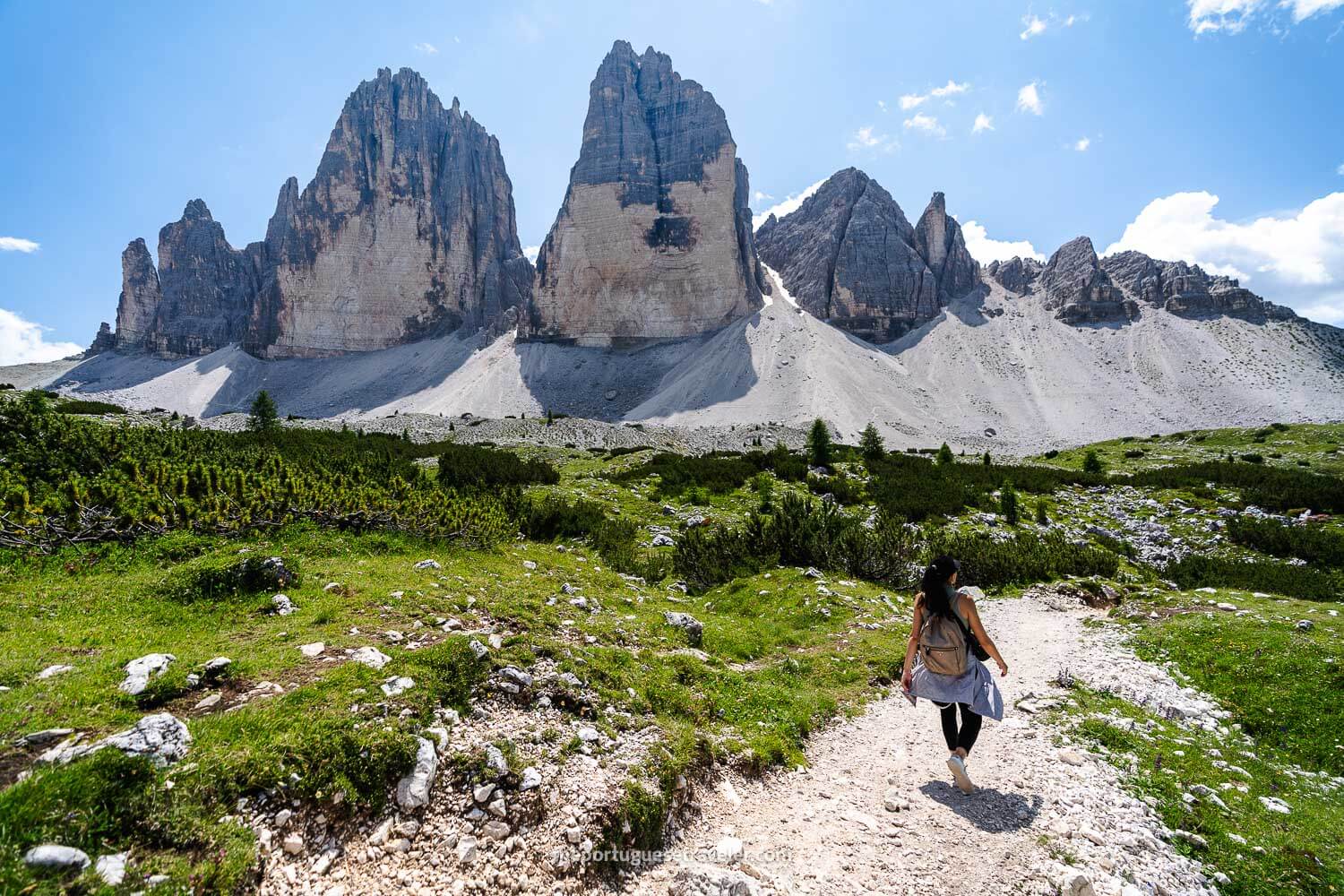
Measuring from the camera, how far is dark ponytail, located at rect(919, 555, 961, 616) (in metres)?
5.90

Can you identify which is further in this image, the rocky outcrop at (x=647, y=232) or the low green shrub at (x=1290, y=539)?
the rocky outcrop at (x=647, y=232)

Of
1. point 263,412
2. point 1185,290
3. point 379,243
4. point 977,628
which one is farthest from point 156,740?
point 1185,290

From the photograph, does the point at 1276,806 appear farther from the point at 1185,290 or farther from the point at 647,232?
the point at 1185,290

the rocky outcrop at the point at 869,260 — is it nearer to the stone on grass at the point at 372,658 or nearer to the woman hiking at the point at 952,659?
the woman hiking at the point at 952,659

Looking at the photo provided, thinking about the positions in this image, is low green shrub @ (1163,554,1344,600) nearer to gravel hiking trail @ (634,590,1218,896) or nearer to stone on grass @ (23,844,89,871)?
gravel hiking trail @ (634,590,1218,896)

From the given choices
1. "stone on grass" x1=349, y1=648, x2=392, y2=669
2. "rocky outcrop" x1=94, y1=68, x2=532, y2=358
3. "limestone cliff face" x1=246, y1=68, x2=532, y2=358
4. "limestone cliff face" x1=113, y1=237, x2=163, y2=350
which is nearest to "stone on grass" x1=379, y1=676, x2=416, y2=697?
"stone on grass" x1=349, y1=648, x2=392, y2=669

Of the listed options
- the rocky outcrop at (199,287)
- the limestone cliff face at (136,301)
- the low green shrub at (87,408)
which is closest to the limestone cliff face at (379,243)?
→ the rocky outcrop at (199,287)

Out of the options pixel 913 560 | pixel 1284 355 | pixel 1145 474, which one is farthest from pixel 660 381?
pixel 1284 355

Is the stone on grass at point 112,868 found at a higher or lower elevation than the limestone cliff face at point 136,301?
lower

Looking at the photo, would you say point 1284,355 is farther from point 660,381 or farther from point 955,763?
point 955,763

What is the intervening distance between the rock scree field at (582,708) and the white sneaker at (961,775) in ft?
0.43

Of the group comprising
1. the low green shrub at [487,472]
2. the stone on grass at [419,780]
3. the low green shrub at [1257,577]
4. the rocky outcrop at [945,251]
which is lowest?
the low green shrub at [1257,577]

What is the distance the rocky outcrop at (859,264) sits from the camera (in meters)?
110

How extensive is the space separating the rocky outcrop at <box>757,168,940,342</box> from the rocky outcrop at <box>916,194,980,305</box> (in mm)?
3078
